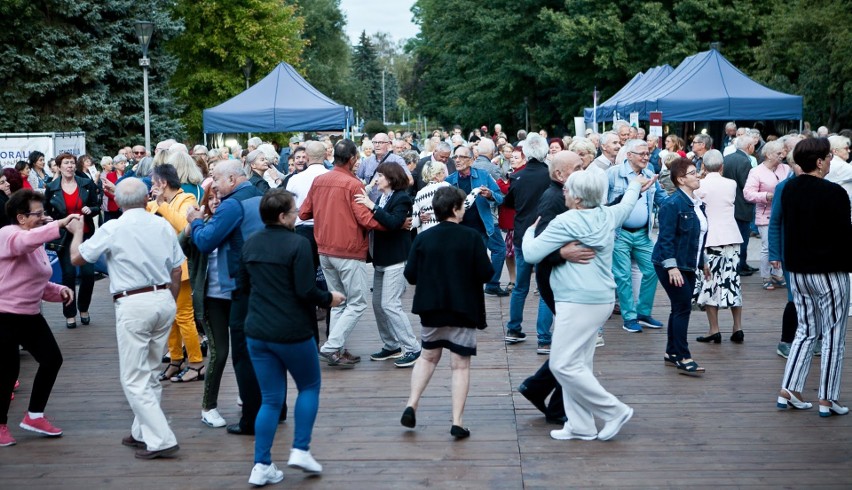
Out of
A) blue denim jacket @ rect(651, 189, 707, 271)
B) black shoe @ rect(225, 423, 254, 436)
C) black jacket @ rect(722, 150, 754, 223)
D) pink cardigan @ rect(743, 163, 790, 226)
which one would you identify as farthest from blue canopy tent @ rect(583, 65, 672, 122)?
black shoe @ rect(225, 423, 254, 436)

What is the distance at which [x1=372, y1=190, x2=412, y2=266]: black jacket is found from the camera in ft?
28.2

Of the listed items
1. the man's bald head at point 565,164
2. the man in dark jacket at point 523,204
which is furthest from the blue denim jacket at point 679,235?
the man in dark jacket at point 523,204

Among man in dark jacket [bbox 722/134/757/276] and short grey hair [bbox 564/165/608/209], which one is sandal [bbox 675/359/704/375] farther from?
man in dark jacket [bbox 722/134/757/276]

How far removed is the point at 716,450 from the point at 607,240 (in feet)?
4.90

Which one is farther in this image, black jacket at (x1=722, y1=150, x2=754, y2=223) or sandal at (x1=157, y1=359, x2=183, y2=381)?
black jacket at (x1=722, y1=150, x2=754, y2=223)

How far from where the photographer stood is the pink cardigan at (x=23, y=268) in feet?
21.3

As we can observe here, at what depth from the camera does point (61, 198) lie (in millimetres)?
11031

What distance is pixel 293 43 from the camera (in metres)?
52.1

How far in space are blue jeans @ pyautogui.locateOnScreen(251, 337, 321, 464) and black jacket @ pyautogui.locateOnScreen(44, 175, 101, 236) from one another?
19.7ft

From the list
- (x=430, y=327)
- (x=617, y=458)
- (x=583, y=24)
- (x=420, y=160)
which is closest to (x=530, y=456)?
(x=617, y=458)

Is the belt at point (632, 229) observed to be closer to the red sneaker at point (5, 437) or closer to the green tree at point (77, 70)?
the red sneaker at point (5, 437)

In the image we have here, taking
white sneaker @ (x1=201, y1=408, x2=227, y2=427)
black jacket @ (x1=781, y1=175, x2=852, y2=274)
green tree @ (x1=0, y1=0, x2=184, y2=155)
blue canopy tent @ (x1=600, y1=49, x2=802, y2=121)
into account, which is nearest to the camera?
black jacket @ (x1=781, y1=175, x2=852, y2=274)

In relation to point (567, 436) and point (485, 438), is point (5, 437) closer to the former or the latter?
point (485, 438)

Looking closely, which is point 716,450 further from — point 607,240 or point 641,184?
point 641,184
